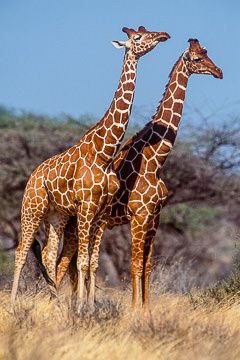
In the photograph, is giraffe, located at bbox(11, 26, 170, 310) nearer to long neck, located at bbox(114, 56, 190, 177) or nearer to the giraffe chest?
the giraffe chest

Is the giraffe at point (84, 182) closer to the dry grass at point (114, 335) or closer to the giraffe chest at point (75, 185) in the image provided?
the giraffe chest at point (75, 185)

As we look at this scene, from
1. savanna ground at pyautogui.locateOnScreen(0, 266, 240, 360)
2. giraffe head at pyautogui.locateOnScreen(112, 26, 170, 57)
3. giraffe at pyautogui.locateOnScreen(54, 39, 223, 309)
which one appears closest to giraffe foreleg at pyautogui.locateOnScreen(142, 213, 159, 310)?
giraffe at pyautogui.locateOnScreen(54, 39, 223, 309)

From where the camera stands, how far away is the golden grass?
5.50 metres

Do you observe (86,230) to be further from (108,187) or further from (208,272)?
(208,272)

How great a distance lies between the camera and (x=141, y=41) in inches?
301

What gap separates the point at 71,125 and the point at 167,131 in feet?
30.9

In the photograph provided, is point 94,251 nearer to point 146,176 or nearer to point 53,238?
point 53,238

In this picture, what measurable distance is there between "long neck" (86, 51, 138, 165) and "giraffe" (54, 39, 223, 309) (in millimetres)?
662

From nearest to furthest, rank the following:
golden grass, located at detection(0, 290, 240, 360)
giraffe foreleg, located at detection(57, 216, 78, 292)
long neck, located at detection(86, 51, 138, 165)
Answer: golden grass, located at detection(0, 290, 240, 360) < long neck, located at detection(86, 51, 138, 165) < giraffe foreleg, located at detection(57, 216, 78, 292)

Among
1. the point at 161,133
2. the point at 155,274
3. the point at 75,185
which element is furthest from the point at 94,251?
the point at 155,274

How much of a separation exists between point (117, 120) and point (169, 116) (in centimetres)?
104

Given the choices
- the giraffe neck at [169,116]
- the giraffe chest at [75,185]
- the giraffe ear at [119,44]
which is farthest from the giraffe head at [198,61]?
the giraffe chest at [75,185]

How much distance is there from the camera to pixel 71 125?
56.6 ft

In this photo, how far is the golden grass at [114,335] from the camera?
550 centimetres
